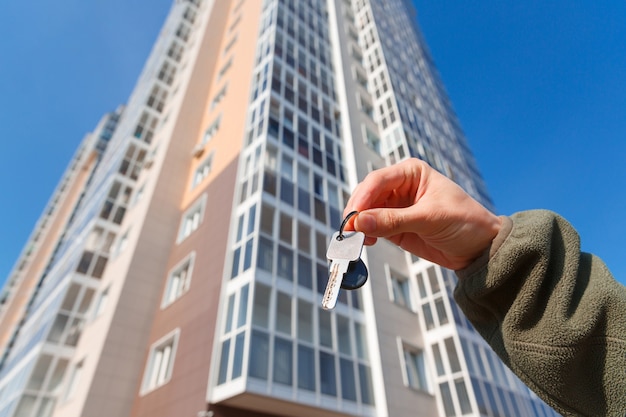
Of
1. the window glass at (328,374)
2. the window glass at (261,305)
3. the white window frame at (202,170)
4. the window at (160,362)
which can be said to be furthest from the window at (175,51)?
the window glass at (328,374)

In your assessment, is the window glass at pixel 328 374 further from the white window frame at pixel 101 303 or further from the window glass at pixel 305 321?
the white window frame at pixel 101 303

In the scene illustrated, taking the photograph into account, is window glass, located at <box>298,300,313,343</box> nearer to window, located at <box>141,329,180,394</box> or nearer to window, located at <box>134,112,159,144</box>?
window, located at <box>141,329,180,394</box>

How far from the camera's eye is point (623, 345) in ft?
4.31

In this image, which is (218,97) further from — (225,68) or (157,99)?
(157,99)

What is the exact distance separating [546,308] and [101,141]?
4520 cm

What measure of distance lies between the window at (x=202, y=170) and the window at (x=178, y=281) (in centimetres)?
476

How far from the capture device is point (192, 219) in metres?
17.1

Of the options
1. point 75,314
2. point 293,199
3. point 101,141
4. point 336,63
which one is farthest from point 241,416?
point 101,141

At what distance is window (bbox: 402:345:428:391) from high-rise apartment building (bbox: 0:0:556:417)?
0.06m

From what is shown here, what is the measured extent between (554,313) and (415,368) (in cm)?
1460

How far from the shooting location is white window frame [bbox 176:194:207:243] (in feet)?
53.2

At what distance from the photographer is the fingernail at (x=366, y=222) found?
1.58 m

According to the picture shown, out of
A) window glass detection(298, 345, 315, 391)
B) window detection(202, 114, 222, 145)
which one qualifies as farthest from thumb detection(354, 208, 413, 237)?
window detection(202, 114, 222, 145)

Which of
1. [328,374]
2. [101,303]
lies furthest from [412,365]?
[101,303]
